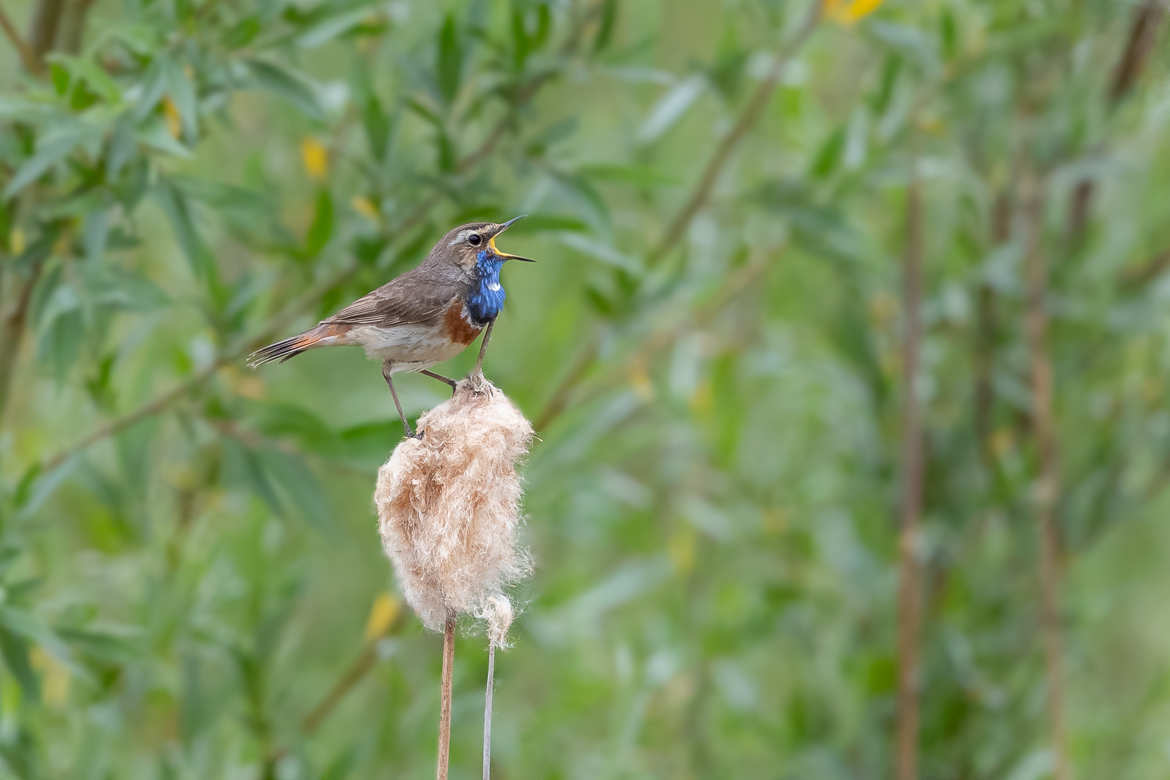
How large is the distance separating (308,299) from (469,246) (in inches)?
19.6

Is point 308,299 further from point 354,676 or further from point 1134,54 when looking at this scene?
point 1134,54

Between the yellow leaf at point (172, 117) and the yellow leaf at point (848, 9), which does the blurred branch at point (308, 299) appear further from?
the yellow leaf at point (848, 9)

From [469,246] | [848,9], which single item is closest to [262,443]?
[469,246]

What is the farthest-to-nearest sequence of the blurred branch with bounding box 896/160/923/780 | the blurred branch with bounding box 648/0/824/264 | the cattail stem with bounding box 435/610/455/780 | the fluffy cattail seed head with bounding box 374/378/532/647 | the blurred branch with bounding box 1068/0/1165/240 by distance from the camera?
1. the blurred branch with bounding box 1068/0/1165/240
2. the blurred branch with bounding box 896/160/923/780
3. the blurred branch with bounding box 648/0/824/264
4. the fluffy cattail seed head with bounding box 374/378/532/647
5. the cattail stem with bounding box 435/610/455/780

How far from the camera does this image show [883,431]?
2.60 metres

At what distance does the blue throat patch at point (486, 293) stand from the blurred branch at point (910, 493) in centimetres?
117

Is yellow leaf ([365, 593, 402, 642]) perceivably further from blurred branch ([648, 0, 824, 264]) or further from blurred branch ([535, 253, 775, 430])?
blurred branch ([648, 0, 824, 264])

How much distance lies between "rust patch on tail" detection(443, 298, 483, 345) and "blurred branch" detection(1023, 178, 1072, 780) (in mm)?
1325

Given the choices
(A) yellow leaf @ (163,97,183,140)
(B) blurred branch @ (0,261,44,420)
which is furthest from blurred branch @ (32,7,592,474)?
(A) yellow leaf @ (163,97,183,140)

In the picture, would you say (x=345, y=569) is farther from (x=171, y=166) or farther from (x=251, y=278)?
(x=251, y=278)

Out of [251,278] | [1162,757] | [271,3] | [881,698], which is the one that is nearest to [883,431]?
[881,698]

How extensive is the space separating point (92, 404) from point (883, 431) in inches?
62.1

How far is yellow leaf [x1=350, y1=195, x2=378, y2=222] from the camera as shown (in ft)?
5.52

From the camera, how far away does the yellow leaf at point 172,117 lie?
1607 mm
